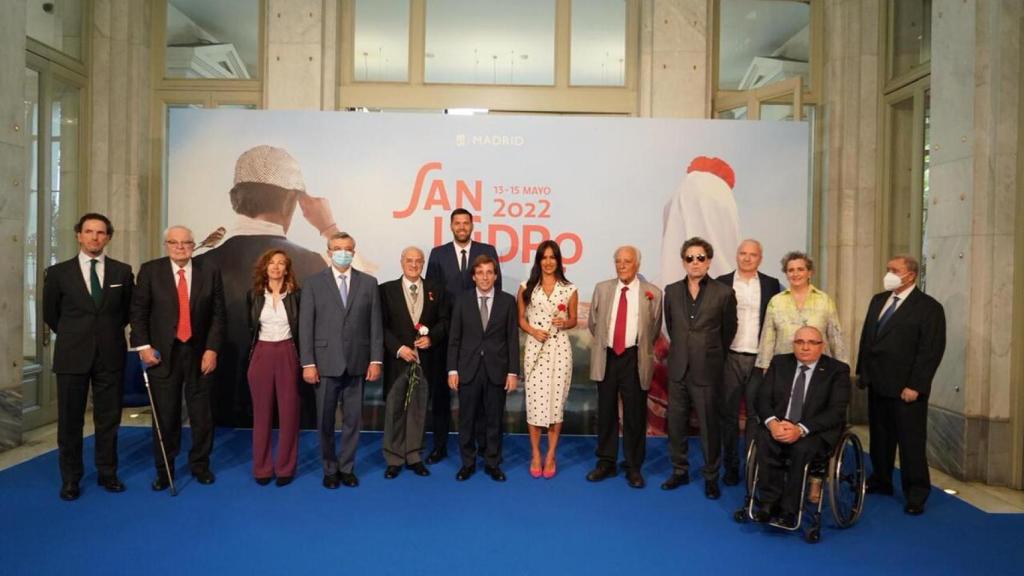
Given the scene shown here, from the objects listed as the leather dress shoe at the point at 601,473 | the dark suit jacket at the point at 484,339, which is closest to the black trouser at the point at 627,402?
the leather dress shoe at the point at 601,473

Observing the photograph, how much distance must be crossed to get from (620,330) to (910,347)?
1.80 metres

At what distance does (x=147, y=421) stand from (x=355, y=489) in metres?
2.94

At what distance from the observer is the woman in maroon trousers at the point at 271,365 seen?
180 inches

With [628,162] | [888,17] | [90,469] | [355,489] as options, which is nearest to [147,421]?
[90,469]

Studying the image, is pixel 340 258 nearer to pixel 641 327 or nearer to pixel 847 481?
pixel 641 327

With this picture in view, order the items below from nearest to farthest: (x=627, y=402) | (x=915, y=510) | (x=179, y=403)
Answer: (x=915, y=510)
(x=179, y=403)
(x=627, y=402)

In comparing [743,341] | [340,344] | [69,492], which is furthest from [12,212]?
[743,341]

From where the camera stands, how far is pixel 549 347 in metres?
4.86

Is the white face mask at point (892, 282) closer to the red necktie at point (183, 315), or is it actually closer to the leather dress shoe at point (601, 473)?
the leather dress shoe at point (601, 473)

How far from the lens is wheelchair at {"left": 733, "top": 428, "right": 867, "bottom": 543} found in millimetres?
3699

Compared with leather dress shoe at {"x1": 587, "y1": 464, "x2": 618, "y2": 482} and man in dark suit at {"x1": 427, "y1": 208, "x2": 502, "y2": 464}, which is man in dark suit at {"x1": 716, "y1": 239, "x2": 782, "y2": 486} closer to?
leather dress shoe at {"x1": 587, "y1": 464, "x2": 618, "y2": 482}

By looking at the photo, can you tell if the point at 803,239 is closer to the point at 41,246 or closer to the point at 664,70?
the point at 664,70

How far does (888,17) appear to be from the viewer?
265 inches

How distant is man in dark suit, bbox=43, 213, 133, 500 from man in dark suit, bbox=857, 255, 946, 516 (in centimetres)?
482
